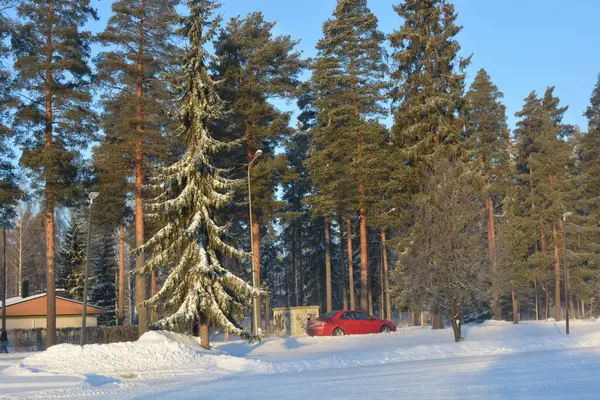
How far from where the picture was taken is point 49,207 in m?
28.9

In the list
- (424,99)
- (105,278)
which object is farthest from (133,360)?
(105,278)

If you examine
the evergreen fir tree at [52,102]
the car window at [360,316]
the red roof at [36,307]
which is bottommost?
the car window at [360,316]

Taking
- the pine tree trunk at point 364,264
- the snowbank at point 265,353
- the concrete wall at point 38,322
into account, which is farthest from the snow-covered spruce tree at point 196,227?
the concrete wall at point 38,322

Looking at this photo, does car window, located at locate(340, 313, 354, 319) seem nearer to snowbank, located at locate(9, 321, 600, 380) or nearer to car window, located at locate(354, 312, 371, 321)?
car window, located at locate(354, 312, 371, 321)

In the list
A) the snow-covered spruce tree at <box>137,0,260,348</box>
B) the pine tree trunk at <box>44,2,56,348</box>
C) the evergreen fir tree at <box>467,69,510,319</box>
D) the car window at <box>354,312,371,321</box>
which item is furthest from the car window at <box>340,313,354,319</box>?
the evergreen fir tree at <box>467,69,510,319</box>

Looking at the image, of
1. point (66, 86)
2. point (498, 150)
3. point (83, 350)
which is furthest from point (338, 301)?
point (83, 350)

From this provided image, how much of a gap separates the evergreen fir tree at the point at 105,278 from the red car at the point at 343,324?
3025 centimetres

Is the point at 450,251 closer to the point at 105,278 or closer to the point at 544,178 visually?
the point at 544,178

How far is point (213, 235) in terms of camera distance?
25141 mm

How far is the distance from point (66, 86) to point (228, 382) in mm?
19310

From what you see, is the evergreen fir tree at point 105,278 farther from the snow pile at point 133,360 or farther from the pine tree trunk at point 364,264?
the snow pile at point 133,360

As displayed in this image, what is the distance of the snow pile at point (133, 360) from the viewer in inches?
738

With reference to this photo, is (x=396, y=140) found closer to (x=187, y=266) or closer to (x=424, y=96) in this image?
(x=424, y=96)

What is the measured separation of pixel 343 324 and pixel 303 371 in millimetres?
12786
